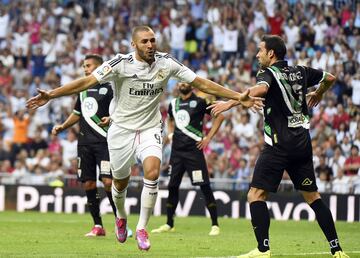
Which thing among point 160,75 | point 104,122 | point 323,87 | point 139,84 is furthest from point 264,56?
point 104,122

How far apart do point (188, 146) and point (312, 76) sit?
6626 millimetres

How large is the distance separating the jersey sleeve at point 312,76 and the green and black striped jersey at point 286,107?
0.10 meters

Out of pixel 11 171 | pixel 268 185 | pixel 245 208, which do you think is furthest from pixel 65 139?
pixel 268 185

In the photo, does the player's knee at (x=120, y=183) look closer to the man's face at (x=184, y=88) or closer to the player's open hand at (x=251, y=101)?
the player's open hand at (x=251, y=101)

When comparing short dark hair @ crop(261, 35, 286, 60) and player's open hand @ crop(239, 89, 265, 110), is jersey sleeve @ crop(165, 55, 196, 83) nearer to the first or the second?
short dark hair @ crop(261, 35, 286, 60)

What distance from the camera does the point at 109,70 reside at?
495 inches

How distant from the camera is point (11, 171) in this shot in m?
27.9

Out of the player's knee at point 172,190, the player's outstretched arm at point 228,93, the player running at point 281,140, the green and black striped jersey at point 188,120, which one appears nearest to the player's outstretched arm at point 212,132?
the green and black striped jersey at point 188,120

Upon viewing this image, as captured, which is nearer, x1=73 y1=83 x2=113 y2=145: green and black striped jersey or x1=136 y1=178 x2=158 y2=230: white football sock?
x1=136 y1=178 x2=158 y2=230: white football sock

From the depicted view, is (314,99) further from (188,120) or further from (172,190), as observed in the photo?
(172,190)

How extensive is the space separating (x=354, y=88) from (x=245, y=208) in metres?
5.08

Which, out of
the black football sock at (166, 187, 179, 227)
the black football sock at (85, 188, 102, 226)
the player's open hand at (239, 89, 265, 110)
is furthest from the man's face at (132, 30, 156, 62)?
the black football sock at (166, 187, 179, 227)

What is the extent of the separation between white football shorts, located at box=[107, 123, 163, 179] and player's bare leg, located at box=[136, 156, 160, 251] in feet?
0.42

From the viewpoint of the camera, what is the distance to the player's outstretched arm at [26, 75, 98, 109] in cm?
1166
